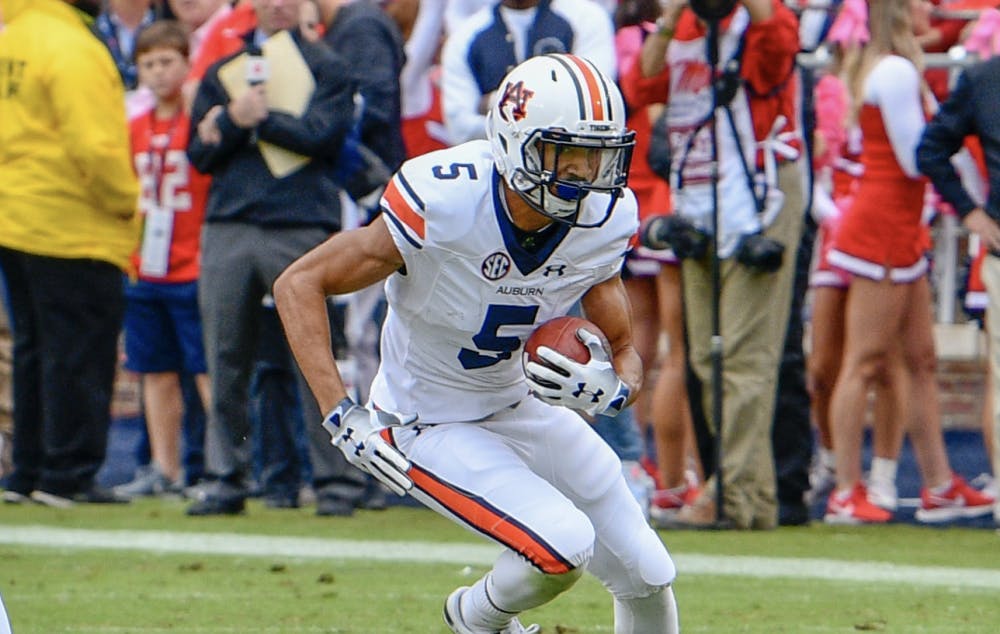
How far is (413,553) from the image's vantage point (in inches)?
287

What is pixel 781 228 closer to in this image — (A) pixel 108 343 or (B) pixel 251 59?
(B) pixel 251 59

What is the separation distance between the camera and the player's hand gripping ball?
4527 millimetres

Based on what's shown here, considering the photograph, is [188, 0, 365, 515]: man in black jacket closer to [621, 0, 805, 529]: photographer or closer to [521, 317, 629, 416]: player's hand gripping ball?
[621, 0, 805, 529]: photographer

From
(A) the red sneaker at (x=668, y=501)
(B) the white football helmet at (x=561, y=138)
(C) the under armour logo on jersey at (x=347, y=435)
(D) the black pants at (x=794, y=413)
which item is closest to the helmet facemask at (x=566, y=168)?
(B) the white football helmet at (x=561, y=138)

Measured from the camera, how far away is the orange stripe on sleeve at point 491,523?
176 inches

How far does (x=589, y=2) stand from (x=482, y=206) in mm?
3770

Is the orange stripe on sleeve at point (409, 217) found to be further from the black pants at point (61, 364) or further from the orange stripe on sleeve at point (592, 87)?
the black pants at point (61, 364)

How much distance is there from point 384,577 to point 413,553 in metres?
0.62

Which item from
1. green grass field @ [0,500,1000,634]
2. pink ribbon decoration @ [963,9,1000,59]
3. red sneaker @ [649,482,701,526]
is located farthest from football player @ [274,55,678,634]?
pink ribbon decoration @ [963,9,1000,59]

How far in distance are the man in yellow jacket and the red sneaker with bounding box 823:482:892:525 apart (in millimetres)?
3163

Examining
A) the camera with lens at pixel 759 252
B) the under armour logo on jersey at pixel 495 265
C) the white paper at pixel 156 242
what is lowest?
the white paper at pixel 156 242

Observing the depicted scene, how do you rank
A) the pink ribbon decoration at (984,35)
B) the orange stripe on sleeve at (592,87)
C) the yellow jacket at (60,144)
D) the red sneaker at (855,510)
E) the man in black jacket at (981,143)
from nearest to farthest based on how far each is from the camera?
1. the orange stripe on sleeve at (592,87)
2. the man in black jacket at (981,143)
3. the pink ribbon decoration at (984,35)
4. the red sneaker at (855,510)
5. the yellow jacket at (60,144)

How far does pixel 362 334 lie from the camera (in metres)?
8.92

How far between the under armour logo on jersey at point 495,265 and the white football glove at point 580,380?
0.85ft
